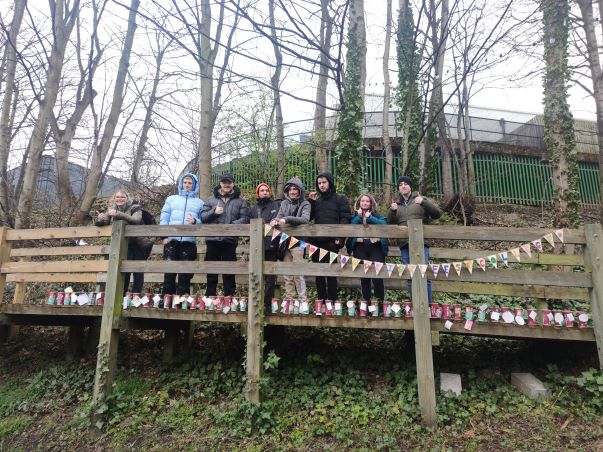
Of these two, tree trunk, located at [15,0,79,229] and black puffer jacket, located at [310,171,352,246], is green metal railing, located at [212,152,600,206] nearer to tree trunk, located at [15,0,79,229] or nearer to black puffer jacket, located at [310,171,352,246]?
tree trunk, located at [15,0,79,229]

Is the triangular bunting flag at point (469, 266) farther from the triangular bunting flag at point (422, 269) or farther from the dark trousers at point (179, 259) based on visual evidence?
the dark trousers at point (179, 259)

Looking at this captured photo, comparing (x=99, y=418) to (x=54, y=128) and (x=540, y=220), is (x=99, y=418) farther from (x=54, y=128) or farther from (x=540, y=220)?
(x=540, y=220)

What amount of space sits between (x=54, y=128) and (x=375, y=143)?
8.99 m

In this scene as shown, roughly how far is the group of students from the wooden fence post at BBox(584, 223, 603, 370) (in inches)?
63.8

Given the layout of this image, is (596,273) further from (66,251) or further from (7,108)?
(7,108)

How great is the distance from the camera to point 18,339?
A: 7.05m

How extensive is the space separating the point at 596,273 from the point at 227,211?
4.33 meters

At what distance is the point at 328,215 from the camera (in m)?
5.12

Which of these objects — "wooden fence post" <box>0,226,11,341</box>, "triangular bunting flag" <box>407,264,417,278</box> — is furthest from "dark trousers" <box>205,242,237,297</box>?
"wooden fence post" <box>0,226,11,341</box>

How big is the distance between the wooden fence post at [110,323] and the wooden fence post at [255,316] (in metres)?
1.72

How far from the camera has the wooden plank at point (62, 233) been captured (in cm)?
520

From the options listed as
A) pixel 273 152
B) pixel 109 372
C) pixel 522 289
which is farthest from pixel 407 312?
pixel 273 152

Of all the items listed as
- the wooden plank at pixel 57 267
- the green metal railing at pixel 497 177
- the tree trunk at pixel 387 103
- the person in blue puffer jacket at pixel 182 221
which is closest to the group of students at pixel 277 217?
the person in blue puffer jacket at pixel 182 221

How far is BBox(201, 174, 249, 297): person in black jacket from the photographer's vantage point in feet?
17.2
